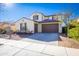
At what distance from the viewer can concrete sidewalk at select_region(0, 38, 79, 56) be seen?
3904 millimetres

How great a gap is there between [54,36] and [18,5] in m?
0.90

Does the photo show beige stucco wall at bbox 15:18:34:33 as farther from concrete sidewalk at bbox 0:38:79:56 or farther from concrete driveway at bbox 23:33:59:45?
concrete sidewalk at bbox 0:38:79:56

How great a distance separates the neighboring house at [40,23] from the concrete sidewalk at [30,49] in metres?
0.27

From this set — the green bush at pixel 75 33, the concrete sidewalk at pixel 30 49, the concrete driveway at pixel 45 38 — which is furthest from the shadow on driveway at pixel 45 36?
the green bush at pixel 75 33

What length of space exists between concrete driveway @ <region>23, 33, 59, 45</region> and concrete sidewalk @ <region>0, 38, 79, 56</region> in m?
0.08

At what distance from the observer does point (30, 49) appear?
397 centimetres

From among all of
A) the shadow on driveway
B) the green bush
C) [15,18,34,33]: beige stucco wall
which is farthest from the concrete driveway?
the green bush

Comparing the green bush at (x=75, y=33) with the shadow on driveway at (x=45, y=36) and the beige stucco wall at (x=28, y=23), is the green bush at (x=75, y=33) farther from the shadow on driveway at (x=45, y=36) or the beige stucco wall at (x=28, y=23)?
the beige stucco wall at (x=28, y=23)

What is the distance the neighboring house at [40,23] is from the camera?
3975mm

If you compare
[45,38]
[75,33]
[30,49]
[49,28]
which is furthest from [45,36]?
[75,33]

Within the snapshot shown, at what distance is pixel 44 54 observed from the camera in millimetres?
3914

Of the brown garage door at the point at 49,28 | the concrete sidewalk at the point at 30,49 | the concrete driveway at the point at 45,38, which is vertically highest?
the brown garage door at the point at 49,28

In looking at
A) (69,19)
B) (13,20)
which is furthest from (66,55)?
(13,20)

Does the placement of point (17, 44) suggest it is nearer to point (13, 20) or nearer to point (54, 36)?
point (13, 20)
